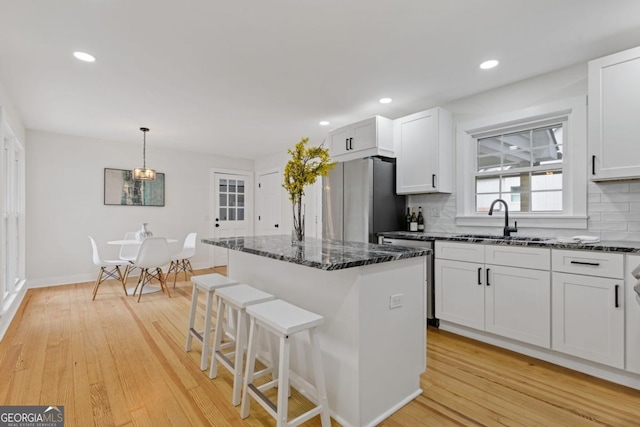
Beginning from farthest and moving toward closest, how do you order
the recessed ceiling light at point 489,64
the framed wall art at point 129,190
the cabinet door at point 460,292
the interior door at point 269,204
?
1. the interior door at point 269,204
2. the framed wall art at point 129,190
3. the cabinet door at point 460,292
4. the recessed ceiling light at point 489,64

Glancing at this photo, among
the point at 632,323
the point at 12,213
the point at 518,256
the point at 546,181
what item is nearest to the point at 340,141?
the point at 546,181

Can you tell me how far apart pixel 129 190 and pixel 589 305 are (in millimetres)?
6263

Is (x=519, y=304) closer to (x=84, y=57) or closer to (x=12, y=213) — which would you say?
(x=84, y=57)

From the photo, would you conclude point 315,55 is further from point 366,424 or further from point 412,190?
point 366,424

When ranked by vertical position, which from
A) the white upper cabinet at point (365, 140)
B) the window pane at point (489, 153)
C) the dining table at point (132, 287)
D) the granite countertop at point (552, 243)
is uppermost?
the white upper cabinet at point (365, 140)

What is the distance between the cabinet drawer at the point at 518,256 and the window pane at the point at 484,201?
89cm

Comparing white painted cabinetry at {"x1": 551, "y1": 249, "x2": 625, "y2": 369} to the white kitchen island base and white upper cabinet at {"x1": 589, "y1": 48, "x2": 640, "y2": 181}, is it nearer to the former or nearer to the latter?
white upper cabinet at {"x1": 589, "y1": 48, "x2": 640, "y2": 181}

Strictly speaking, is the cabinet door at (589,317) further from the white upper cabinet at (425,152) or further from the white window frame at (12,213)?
the white window frame at (12,213)

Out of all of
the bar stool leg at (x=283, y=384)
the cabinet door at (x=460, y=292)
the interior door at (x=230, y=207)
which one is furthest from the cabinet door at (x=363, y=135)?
the interior door at (x=230, y=207)

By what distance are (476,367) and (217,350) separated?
6.17 feet

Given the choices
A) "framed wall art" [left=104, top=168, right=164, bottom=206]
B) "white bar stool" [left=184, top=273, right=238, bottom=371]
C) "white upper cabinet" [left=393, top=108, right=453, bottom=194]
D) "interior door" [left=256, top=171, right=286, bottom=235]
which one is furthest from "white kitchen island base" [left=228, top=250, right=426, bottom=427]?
"framed wall art" [left=104, top=168, right=164, bottom=206]

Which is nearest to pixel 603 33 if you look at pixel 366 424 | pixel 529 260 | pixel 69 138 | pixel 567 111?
pixel 567 111

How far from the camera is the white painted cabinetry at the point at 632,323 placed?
6.45 ft

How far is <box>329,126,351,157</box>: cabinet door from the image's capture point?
401cm
